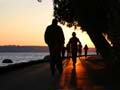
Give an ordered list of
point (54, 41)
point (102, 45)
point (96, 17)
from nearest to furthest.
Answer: point (54, 41) < point (102, 45) < point (96, 17)

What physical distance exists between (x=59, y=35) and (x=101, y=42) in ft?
38.4

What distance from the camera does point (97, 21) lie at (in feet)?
116

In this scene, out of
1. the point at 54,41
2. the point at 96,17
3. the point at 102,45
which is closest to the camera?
the point at 54,41

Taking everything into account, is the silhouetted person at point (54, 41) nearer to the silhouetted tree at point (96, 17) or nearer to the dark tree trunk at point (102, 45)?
the silhouetted tree at point (96, 17)

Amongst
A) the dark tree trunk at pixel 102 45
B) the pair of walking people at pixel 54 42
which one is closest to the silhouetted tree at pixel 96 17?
the dark tree trunk at pixel 102 45

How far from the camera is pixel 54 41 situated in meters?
20.4

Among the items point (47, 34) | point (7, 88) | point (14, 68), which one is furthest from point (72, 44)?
point (7, 88)

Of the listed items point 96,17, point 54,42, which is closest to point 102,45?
point 96,17

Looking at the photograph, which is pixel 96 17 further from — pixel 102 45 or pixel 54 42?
pixel 54 42

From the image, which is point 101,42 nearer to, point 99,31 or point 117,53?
point 99,31

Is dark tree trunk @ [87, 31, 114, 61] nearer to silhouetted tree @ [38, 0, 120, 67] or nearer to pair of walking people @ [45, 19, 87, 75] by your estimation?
silhouetted tree @ [38, 0, 120, 67]

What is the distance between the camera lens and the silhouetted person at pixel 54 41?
20250 mm

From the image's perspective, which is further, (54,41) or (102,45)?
(102,45)

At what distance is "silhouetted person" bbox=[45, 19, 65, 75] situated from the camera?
20250 mm
